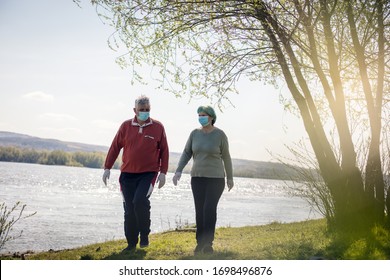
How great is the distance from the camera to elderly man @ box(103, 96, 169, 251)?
304 inches

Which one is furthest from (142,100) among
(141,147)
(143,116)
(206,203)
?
(206,203)

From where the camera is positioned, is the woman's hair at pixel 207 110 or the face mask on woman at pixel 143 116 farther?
the face mask on woman at pixel 143 116

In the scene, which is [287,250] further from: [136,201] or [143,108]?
[143,108]

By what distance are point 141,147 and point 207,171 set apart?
1.14 m

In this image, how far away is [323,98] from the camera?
12.4 m

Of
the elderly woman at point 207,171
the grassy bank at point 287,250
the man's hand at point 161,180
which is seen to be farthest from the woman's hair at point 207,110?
the grassy bank at point 287,250

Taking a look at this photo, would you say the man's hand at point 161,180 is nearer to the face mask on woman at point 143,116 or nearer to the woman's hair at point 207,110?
the face mask on woman at point 143,116

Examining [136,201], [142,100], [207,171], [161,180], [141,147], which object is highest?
[142,100]

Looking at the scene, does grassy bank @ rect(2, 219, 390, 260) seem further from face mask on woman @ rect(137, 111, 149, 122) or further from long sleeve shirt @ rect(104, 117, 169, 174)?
face mask on woman @ rect(137, 111, 149, 122)

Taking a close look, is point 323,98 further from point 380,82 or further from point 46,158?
point 46,158

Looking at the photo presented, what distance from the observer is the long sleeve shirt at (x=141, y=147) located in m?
7.73

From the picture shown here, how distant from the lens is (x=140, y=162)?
25.3ft

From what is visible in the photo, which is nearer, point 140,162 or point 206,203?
point 206,203
